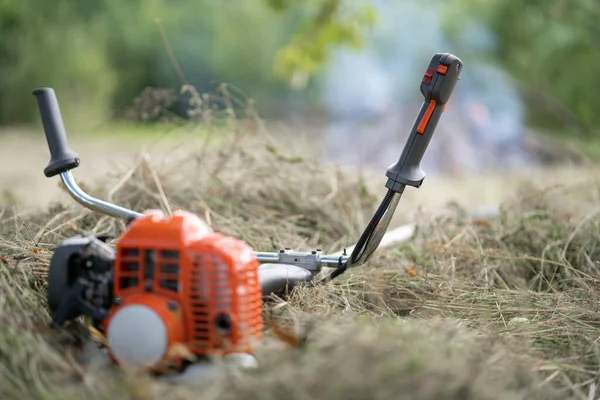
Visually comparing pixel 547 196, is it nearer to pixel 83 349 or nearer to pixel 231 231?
pixel 231 231

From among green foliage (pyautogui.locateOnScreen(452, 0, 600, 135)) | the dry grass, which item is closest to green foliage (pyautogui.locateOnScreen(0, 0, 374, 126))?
green foliage (pyautogui.locateOnScreen(452, 0, 600, 135))

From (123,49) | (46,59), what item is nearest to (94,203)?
(46,59)

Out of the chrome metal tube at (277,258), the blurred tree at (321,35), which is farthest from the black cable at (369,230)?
the blurred tree at (321,35)

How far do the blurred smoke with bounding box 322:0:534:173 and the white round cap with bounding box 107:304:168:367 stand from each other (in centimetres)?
595

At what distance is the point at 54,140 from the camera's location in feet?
7.22

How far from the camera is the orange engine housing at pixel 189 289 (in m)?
1.52

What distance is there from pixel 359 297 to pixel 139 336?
2.94 feet

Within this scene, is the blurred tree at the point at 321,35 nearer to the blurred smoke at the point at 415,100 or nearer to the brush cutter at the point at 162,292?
the blurred smoke at the point at 415,100

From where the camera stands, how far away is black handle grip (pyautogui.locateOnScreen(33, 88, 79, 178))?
2180 mm

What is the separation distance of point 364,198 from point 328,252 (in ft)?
1.96

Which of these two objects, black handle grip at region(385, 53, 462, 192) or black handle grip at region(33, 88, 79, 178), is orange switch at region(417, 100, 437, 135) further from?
black handle grip at region(33, 88, 79, 178)

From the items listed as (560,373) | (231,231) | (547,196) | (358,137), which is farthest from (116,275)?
(358,137)

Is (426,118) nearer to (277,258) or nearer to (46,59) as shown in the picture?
(277,258)

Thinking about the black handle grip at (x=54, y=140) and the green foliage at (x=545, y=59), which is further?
the green foliage at (x=545, y=59)
